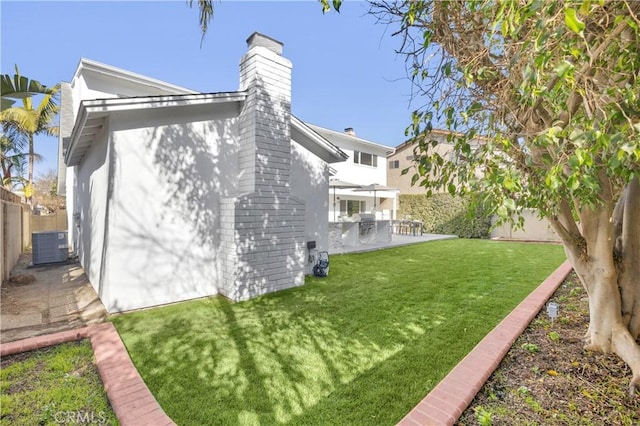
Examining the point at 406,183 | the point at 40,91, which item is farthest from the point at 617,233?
the point at 406,183

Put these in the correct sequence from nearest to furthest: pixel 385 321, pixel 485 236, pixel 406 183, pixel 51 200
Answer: pixel 385 321, pixel 485 236, pixel 406 183, pixel 51 200

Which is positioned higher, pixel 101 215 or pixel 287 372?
pixel 101 215

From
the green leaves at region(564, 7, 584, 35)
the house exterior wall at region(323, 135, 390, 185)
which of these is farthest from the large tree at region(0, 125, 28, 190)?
the green leaves at region(564, 7, 584, 35)

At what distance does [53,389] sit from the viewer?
3867 millimetres

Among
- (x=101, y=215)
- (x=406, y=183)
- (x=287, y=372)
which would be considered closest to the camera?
(x=287, y=372)

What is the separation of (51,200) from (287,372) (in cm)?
4152

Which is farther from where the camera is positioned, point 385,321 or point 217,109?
point 217,109

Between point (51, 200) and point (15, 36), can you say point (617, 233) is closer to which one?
point (15, 36)

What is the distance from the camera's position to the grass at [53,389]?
11.0 feet

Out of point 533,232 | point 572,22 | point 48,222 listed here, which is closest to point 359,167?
point 533,232

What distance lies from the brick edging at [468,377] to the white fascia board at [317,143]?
288 inches

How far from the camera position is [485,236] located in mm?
21609

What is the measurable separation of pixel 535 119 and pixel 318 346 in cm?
442

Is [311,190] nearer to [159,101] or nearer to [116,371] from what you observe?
[159,101]
